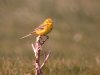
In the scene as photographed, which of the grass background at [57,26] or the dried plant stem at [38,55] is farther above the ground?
the dried plant stem at [38,55]

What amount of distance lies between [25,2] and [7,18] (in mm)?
2675

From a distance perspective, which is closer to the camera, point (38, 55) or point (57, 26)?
point (38, 55)

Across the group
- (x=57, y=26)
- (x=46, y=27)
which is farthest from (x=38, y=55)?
(x=57, y=26)

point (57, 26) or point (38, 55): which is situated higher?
point (38, 55)

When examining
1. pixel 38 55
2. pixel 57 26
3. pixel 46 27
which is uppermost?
pixel 46 27

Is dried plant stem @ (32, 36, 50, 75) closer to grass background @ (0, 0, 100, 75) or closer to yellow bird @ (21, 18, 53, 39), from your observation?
yellow bird @ (21, 18, 53, 39)

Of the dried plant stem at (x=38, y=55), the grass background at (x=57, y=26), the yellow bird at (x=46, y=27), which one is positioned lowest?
the grass background at (x=57, y=26)

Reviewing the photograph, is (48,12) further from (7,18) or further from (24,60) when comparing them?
(24,60)

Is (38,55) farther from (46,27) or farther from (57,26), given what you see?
(57,26)

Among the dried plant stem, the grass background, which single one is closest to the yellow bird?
the dried plant stem

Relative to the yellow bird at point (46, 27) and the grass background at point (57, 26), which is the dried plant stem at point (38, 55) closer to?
the yellow bird at point (46, 27)

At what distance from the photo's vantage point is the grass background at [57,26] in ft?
64.4

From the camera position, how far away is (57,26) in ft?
79.2

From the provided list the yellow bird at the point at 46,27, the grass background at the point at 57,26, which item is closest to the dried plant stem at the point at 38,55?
the yellow bird at the point at 46,27
